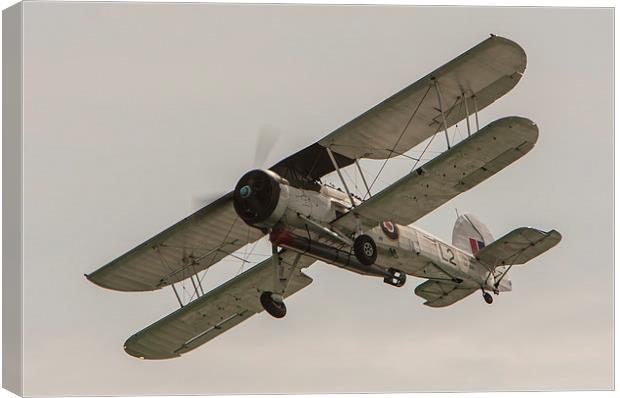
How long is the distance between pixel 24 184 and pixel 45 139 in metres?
0.59

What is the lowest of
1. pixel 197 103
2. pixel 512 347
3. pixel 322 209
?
pixel 512 347

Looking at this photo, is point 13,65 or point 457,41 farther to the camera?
point 457,41

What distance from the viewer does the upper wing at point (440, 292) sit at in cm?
2272

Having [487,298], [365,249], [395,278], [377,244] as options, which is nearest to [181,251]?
[377,244]

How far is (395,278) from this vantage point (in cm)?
2173

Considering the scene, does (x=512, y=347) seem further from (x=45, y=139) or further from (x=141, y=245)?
(x=45, y=139)

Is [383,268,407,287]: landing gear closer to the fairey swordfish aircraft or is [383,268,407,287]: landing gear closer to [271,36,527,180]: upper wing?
the fairey swordfish aircraft

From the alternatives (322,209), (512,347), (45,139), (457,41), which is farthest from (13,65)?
(512,347)

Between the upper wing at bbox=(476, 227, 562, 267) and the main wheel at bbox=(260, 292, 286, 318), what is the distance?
12.7 feet

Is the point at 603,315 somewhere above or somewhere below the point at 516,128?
below

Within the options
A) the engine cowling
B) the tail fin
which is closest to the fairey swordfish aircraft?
the engine cowling

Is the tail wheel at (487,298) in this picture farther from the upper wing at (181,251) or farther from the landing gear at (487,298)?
the upper wing at (181,251)

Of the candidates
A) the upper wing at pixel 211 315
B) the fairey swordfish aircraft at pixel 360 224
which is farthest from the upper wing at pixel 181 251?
the upper wing at pixel 211 315

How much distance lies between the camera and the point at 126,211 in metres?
20.8
